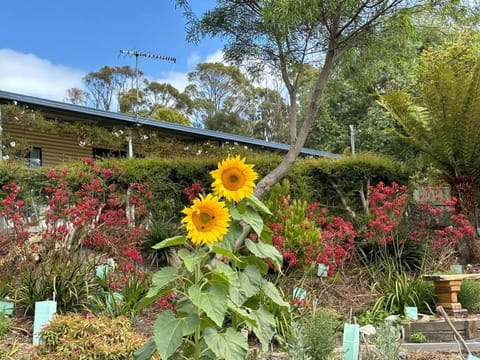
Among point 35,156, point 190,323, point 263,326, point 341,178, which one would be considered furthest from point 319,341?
point 35,156

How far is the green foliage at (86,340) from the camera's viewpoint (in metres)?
2.59

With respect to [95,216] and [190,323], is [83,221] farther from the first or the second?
[190,323]

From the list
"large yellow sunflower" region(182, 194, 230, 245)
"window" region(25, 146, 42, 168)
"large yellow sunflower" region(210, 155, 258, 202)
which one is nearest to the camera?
"large yellow sunflower" region(182, 194, 230, 245)

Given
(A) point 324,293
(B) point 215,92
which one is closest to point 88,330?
(A) point 324,293

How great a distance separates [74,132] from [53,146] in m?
1.75

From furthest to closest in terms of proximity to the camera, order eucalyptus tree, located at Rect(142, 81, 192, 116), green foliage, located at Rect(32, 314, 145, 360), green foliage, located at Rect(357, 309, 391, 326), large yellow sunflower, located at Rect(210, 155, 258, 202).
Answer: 1. eucalyptus tree, located at Rect(142, 81, 192, 116)
2. green foliage, located at Rect(357, 309, 391, 326)
3. green foliage, located at Rect(32, 314, 145, 360)
4. large yellow sunflower, located at Rect(210, 155, 258, 202)

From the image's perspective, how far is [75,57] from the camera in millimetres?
20516

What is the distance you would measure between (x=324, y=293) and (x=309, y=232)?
2.56 feet

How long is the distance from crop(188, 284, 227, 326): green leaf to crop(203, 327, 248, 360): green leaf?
0.15 m

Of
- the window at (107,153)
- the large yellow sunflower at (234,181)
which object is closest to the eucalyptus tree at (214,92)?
the window at (107,153)

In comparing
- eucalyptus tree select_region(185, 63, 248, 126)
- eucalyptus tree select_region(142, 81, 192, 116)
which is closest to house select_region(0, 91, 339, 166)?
eucalyptus tree select_region(142, 81, 192, 116)

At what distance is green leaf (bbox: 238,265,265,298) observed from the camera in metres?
2.19

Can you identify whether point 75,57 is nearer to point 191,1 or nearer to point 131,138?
point 131,138

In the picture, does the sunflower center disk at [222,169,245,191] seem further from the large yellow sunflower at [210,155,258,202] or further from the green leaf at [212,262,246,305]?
the green leaf at [212,262,246,305]
